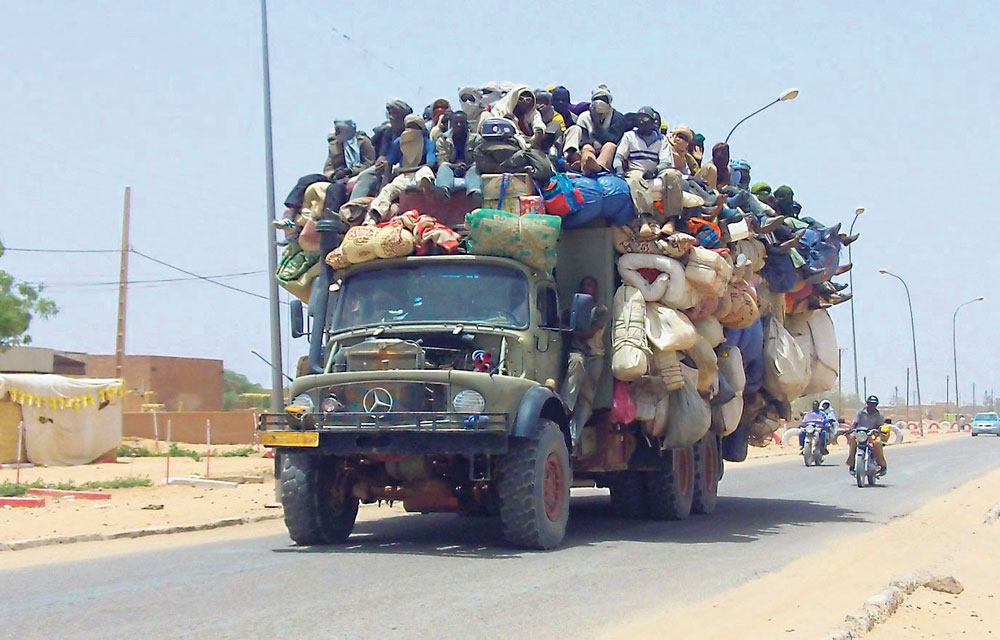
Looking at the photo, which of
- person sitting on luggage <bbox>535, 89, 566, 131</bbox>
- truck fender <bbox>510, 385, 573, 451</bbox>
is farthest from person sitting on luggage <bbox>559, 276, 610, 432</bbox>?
person sitting on luggage <bbox>535, 89, 566, 131</bbox>

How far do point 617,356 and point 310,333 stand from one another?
3146mm

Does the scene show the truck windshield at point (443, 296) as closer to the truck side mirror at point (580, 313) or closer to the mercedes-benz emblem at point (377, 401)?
the truck side mirror at point (580, 313)

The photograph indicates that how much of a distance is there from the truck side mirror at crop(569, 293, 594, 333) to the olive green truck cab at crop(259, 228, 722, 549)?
0.01 meters

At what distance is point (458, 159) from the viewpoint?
40.1 ft

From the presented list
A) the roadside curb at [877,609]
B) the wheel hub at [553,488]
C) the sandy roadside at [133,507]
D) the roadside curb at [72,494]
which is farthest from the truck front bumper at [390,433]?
the roadside curb at [72,494]

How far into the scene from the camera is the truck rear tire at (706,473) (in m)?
15.1

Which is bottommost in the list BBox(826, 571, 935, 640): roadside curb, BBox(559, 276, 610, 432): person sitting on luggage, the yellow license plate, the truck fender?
BBox(826, 571, 935, 640): roadside curb

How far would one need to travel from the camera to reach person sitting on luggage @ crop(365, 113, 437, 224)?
11773mm

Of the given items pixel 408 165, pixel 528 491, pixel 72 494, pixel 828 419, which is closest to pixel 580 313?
pixel 528 491

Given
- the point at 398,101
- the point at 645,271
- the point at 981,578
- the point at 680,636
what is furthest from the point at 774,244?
the point at 680,636

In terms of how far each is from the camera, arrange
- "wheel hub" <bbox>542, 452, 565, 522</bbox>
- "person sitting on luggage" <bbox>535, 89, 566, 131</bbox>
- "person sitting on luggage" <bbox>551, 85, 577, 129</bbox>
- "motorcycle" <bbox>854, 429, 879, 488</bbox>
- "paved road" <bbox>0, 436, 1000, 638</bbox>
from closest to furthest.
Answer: "paved road" <bbox>0, 436, 1000, 638</bbox>
"wheel hub" <bbox>542, 452, 565, 522</bbox>
"person sitting on luggage" <bbox>535, 89, 566, 131</bbox>
"person sitting on luggage" <bbox>551, 85, 577, 129</bbox>
"motorcycle" <bbox>854, 429, 879, 488</bbox>

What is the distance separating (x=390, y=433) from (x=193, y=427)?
30.9 metres

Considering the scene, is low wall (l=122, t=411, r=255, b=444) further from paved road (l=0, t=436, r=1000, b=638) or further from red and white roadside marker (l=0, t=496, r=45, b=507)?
paved road (l=0, t=436, r=1000, b=638)

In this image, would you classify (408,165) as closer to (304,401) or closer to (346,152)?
(346,152)
